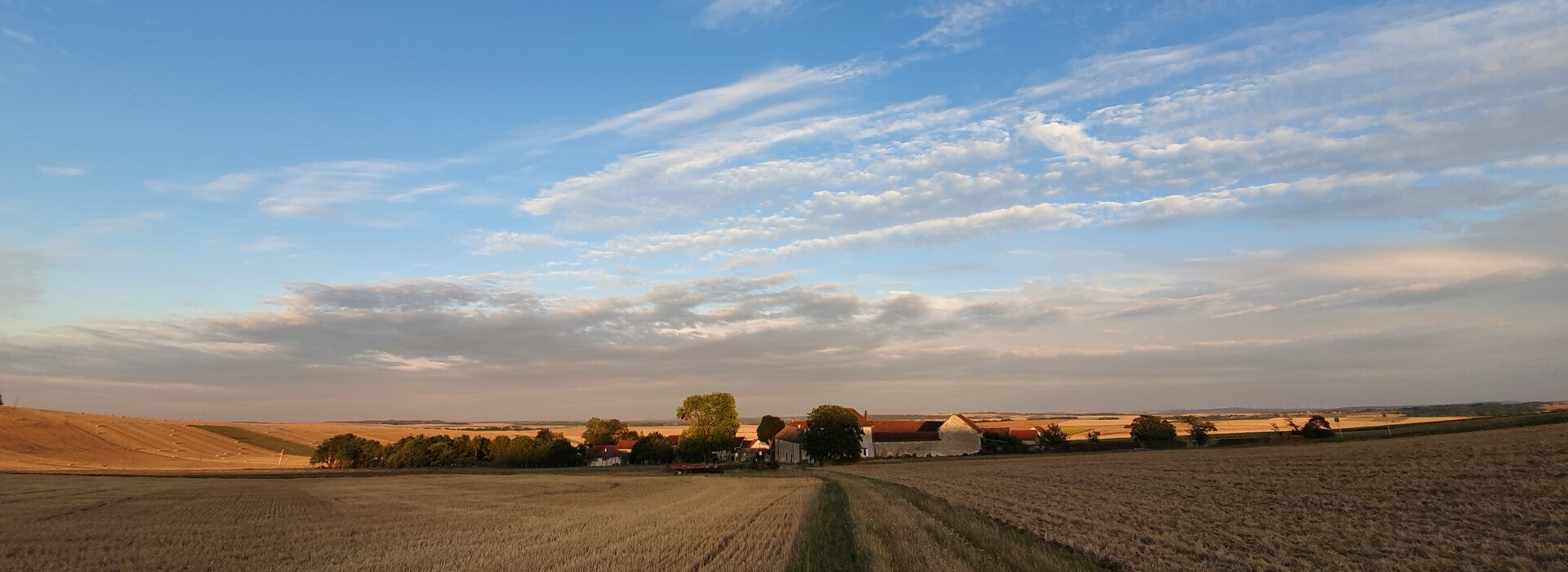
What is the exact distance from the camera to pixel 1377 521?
20.2 meters

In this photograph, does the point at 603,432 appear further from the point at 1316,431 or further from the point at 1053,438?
the point at 1316,431

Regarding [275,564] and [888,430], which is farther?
[888,430]

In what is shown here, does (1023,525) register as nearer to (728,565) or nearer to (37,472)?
(728,565)

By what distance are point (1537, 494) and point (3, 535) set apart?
5059 cm

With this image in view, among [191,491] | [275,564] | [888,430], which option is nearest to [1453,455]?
[275,564]

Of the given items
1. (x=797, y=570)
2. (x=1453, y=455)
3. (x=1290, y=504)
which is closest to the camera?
(x=797, y=570)

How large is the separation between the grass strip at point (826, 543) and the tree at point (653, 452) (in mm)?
88313

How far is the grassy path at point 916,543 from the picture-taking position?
611 inches

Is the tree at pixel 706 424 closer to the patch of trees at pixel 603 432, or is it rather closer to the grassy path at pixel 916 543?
the patch of trees at pixel 603 432

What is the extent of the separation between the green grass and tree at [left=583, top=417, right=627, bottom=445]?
4646cm

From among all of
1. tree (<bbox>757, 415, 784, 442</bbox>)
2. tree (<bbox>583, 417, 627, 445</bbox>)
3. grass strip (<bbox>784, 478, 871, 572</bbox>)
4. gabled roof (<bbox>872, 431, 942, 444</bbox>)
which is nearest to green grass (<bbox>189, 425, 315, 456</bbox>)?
tree (<bbox>583, 417, 627, 445</bbox>)

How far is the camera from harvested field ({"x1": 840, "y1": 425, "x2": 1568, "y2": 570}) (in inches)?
612

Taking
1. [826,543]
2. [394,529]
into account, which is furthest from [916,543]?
[394,529]

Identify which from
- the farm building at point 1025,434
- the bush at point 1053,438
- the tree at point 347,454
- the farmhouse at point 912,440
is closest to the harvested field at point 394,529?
the tree at point 347,454
